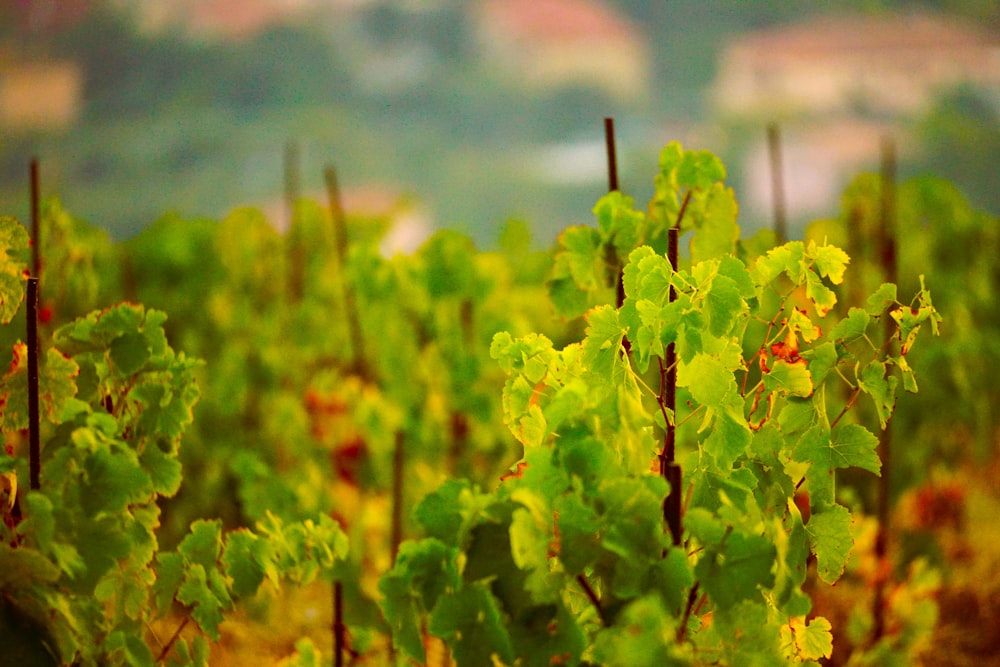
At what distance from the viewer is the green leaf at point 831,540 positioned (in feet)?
2.34

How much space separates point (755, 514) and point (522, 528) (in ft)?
0.63

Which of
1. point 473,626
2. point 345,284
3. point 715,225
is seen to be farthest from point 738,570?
point 345,284

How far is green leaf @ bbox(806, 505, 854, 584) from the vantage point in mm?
713

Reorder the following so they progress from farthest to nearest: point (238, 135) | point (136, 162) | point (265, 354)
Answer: point (238, 135) → point (136, 162) → point (265, 354)

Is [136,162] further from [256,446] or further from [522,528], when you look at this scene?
[522,528]

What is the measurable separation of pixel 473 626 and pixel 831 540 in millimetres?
317

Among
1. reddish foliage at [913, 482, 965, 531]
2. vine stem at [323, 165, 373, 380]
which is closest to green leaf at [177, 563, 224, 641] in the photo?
vine stem at [323, 165, 373, 380]

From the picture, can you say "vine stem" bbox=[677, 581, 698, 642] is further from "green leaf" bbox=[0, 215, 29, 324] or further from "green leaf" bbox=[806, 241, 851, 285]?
"green leaf" bbox=[0, 215, 29, 324]

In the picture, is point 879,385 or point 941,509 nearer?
point 879,385

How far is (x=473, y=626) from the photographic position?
609mm

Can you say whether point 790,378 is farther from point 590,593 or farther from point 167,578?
point 167,578

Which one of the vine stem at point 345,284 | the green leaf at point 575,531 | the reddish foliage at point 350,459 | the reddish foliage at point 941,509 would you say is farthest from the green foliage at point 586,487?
the reddish foliage at point 941,509

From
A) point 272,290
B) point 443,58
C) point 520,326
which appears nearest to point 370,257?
point 520,326

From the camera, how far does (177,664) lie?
81cm
